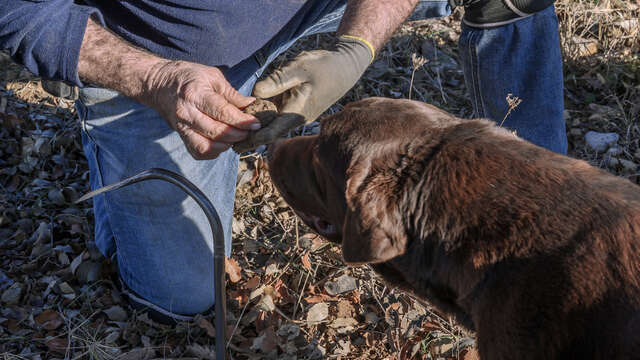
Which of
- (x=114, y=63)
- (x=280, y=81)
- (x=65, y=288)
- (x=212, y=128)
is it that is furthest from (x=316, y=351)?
(x=114, y=63)

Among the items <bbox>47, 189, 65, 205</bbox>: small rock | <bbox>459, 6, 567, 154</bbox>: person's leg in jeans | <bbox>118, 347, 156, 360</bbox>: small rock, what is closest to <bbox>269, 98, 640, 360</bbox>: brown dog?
<bbox>118, 347, 156, 360</bbox>: small rock

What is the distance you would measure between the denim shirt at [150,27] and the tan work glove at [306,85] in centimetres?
56

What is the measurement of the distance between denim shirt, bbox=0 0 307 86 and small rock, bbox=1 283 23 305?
1430mm

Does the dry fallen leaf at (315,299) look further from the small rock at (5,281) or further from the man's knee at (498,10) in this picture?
the man's knee at (498,10)

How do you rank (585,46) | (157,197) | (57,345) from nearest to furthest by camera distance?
1. (57,345)
2. (157,197)
3. (585,46)

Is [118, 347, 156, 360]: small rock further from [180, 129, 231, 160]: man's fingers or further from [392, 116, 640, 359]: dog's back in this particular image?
[392, 116, 640, 359]: dog's back

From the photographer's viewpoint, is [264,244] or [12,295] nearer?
[12,295]

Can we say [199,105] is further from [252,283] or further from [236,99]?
[252,283]

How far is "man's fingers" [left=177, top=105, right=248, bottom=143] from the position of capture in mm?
2582

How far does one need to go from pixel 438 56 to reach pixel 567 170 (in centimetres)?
367

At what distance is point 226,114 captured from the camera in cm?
255

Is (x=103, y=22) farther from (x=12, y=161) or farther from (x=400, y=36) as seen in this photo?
(x=400, y=36)

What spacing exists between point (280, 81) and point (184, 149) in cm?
103

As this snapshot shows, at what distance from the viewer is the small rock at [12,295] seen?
349 centimetres
